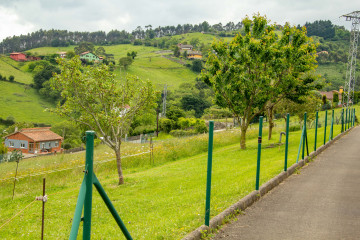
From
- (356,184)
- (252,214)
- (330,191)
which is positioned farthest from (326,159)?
(252,214)

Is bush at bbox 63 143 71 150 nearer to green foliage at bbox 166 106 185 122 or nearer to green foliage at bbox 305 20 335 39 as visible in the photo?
green foliage at bbox 166 106 185 122

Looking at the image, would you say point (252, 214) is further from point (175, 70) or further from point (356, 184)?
point (175, 70)

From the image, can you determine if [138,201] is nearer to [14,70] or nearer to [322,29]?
[14,70]

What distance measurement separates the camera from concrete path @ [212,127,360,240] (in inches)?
218

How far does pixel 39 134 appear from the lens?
206 feet

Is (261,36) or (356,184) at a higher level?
(261,36)

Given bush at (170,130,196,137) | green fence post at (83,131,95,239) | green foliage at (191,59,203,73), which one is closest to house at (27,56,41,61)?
green foliage at (191,59,203,73)

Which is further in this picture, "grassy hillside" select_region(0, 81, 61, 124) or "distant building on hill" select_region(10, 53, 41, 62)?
"distant building on hill" select_region(10, 53, 41, 62)

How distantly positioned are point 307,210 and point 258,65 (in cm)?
1590

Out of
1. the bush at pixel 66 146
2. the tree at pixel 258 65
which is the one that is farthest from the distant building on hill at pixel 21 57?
the tree at pixel 258 65

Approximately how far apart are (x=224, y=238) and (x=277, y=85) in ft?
58.3

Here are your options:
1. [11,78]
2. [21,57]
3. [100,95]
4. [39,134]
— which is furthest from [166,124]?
[21,57]

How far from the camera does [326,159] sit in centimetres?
1280

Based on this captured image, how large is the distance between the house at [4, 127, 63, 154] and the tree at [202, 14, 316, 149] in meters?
45.0
